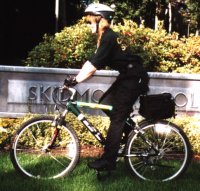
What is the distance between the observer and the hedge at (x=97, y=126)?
7.51 m

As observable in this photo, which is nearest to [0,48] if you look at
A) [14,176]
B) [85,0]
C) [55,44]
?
[85,0]

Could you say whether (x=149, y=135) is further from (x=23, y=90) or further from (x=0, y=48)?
A: (x=0, y=48)

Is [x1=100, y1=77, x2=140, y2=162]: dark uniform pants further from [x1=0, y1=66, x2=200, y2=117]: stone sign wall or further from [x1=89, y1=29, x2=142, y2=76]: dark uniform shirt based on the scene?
[x1=0, y1=66, x2=200, y2=117]: stone sign wall

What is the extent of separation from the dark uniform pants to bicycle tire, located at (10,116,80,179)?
40 centimetres

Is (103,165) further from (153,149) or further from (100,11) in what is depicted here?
(100,11)

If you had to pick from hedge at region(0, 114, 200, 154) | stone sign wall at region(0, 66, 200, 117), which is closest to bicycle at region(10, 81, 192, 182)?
hedge at region(0, 114, 200, 154)

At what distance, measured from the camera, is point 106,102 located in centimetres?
544

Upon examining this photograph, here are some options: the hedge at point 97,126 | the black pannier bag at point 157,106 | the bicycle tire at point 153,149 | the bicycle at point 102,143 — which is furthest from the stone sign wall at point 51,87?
the black pannier bag at point 157,106

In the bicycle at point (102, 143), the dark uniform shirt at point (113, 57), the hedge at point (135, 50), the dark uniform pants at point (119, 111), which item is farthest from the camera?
the hedge at point (135, 50)

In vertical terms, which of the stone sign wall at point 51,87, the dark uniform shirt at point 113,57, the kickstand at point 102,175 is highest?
the dark uniform shirt at point 113,57

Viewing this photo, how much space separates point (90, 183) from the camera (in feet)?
18.0

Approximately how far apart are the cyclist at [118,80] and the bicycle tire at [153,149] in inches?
10.1

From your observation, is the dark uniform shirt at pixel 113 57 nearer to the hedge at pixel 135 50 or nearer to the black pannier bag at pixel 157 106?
the black pannier bag at pixel 157 106

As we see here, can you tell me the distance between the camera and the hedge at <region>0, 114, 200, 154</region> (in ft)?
24.6
